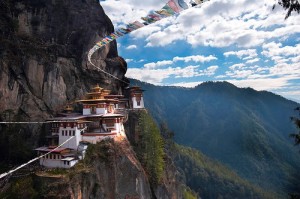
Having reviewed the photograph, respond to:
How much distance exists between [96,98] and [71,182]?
13108 mm

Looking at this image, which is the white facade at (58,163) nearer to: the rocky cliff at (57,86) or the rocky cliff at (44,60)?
the rocky cliff at (57,86)

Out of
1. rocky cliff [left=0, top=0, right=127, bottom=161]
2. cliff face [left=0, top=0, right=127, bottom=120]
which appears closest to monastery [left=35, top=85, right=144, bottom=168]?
rocky cliff [left=0, top=0, right=127, bottom=161]

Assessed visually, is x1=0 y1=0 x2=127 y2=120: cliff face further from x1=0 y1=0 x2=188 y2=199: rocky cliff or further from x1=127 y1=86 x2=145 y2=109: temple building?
x1=127 y1=86 x2=145 y2=109: temple building

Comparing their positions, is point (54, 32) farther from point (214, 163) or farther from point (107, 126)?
point (214, 163)

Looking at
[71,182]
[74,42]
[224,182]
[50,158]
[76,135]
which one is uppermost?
[74,42]

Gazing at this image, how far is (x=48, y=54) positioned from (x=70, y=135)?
13.2 m

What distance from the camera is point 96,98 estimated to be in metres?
37.6

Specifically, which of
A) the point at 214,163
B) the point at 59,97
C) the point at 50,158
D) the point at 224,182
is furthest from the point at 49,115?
the point at 214,163

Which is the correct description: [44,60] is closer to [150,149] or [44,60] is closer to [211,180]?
[150,149]

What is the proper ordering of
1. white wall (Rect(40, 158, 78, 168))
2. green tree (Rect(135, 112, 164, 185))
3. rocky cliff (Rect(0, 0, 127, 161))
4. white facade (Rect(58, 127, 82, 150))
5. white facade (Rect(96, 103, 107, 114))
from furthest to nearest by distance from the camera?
green tree (Rect(135, 112, 164, 185)) → white facade (Rect(96, 103, 107, 114)) → rocky cliff (Rect(0, 0, 127, 161)) → white facade (Rect(58, 127, 82, 150)) → white wall (Rect(40, 158, 78, 168))

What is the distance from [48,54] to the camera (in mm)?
39969

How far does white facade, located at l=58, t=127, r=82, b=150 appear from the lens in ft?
105

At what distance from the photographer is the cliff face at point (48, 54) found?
35844 millimetres

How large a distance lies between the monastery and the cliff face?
3205 mm
